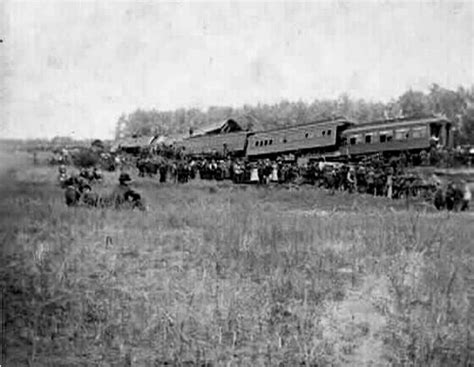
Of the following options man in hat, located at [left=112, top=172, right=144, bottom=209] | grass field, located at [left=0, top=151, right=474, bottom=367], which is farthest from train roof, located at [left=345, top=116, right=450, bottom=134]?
man in hat, located at [left=112, top=172, right=144, bottom=209]

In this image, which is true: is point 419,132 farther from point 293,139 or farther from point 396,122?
point 293,139

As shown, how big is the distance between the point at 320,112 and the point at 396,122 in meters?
0.31

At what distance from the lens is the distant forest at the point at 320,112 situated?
2.15 metres

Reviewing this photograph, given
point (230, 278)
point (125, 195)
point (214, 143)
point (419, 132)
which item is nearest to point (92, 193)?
point (125, 195)

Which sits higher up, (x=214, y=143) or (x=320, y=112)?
(x=320, y=112)

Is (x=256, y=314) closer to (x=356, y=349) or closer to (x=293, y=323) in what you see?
(x=293, y=323)

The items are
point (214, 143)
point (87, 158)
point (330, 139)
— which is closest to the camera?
point (330, 139)

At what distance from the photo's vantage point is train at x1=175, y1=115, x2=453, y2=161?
7.07 feet

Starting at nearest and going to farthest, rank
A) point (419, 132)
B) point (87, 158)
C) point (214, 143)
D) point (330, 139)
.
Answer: point (419, 132)
point (330, 139)
point (214, 143)
point (87, 158)

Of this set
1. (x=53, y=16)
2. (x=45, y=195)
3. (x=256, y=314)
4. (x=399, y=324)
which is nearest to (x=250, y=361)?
(x=256, y=314)

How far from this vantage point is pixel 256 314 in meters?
2.14

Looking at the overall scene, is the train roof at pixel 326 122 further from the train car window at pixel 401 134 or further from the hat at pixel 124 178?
the hat at pixel 124 178

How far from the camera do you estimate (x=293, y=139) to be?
2.38 meters

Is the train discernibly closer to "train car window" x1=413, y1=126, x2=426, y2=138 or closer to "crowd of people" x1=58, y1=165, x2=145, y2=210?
"train car window" x1=413, y1=126, x2=426, y2=138
